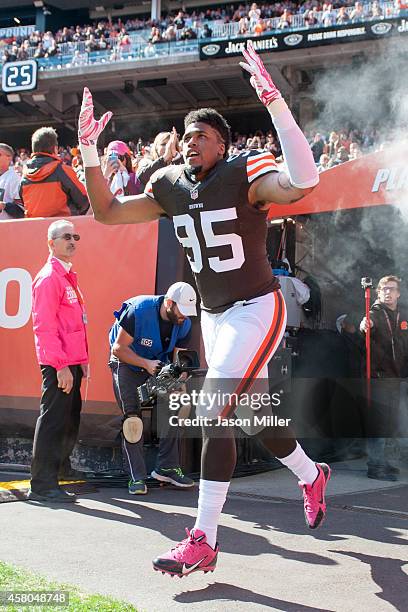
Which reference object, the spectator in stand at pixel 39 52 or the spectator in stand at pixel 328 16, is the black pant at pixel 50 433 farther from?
the spectator in stand at pixel 39 52

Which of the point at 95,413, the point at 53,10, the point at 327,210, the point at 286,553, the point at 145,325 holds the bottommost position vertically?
the point at 286,553

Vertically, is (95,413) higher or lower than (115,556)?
higher

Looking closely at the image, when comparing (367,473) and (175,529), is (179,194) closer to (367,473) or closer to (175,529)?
(175,529)

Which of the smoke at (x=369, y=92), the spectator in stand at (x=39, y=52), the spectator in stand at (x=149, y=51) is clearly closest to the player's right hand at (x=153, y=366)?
the smoke at (x=369, y=92)

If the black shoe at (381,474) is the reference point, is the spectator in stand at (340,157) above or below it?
above

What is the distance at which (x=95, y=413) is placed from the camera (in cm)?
586

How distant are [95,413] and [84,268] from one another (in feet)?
3.65

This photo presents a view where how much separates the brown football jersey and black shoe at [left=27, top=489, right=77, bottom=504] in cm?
188

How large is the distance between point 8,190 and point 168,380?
3228 mm

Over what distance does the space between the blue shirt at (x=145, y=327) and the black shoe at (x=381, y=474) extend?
190cm

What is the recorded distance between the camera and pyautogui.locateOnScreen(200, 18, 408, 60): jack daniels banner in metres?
19.3

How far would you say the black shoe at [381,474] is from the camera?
5793mm

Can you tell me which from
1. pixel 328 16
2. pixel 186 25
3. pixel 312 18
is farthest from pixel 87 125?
pixel 186 25

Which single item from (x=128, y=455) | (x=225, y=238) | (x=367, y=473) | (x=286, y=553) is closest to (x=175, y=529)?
(x=286, y=553)
